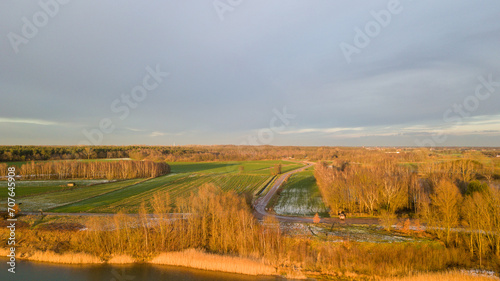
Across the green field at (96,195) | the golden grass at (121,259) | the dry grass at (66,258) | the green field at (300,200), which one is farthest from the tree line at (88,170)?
the golden grass at (121,259)

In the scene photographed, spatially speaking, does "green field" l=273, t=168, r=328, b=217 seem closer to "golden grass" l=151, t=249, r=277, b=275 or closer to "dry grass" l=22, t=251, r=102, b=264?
"golden grass" l=151, t=249, r=277, b=275

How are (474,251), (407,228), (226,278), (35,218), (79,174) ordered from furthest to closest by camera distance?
(79,174), (35,218), (407,228), (474,251), (226,278)

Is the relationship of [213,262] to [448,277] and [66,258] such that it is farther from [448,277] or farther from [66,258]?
[448,277]

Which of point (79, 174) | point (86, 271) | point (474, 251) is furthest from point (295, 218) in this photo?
point (79, 174)

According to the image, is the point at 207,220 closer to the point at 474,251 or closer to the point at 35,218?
the point at 35,218

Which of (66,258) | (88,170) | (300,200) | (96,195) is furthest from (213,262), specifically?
(88,170)

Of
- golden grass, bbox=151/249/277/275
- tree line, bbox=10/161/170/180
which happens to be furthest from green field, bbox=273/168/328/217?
tree line, bbox=10/161/170/180
